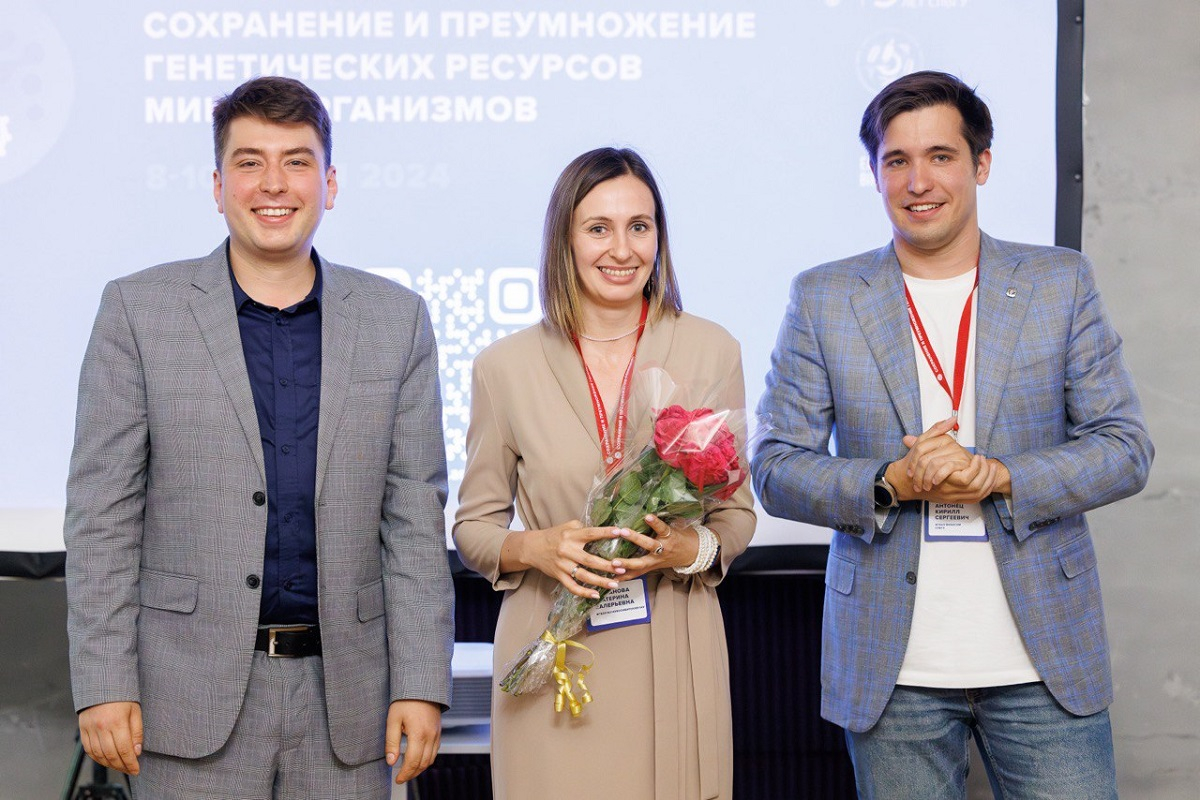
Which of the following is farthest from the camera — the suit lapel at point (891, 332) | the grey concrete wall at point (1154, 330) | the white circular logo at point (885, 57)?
the grey concrete wall at point (1154, 330)

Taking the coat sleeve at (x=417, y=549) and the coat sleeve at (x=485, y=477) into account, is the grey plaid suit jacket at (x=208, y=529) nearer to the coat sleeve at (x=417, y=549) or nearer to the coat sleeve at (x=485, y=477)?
the coat sleeve at (x=417, y=549)

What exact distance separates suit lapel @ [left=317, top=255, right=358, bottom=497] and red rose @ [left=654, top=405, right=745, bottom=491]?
1.93 ft

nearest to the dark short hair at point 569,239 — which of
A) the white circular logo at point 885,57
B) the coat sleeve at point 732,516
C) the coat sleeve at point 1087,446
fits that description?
the coat sleeve at point 732,516

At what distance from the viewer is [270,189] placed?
1970 mm

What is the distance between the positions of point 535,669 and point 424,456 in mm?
447

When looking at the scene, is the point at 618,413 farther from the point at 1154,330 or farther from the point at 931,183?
the point at 1154,330

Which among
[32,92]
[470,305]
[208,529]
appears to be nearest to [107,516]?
[208,529]

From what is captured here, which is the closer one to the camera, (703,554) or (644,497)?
(644,497)

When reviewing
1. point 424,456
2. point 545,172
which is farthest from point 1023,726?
point 545,172

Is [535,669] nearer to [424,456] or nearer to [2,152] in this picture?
[424,456]

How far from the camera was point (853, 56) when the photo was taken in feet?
10.3

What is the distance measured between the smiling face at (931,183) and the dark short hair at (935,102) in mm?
12

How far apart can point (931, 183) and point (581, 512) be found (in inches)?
36.9

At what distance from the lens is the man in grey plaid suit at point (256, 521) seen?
1860 millimetres
